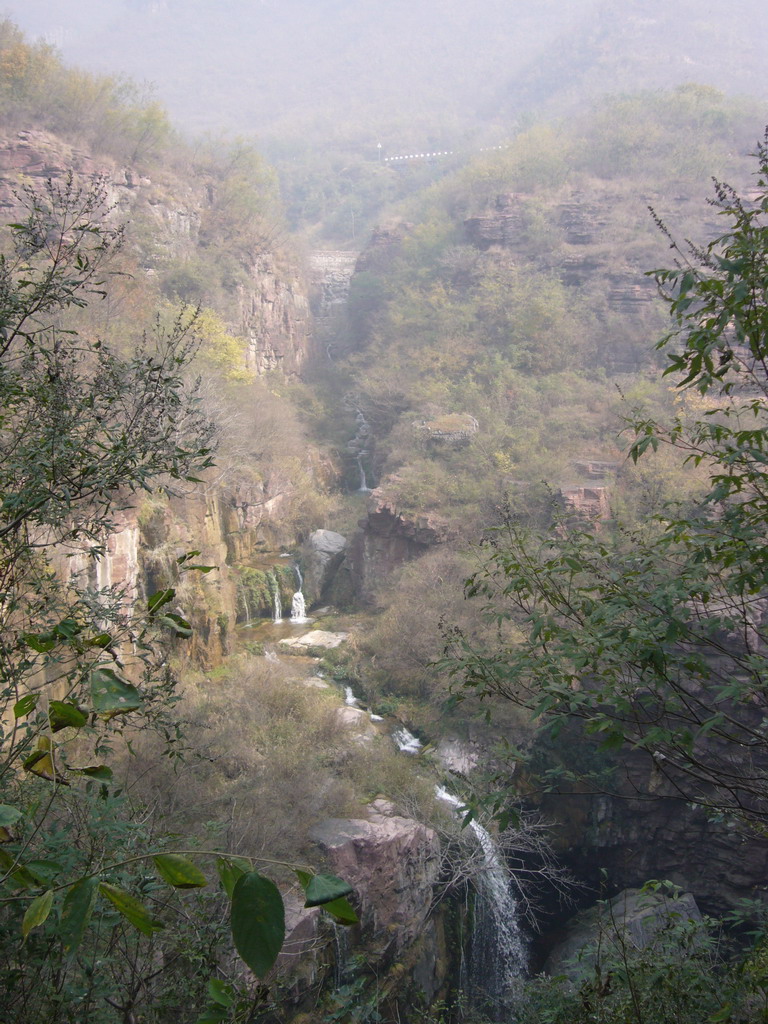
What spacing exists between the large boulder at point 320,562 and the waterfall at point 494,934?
8.16m

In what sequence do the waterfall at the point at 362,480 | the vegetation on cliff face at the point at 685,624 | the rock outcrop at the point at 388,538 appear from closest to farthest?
the vegetation on cliff face at the point at 685,624 → the rock outcrop at the point at 388,538 → the waterfall at the point at 362,480

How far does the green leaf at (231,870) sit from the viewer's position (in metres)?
0.67

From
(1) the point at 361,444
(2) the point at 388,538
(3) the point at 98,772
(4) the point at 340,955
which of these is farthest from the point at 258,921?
(1) the point at 361,444

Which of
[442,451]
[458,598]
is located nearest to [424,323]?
[442,451]

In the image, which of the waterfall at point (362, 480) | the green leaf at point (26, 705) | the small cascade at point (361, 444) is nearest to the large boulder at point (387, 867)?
the green leaf at point (26, 705)

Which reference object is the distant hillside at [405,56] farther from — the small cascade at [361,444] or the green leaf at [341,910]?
the green leaf at [341,910]

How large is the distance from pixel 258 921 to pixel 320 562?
50.7ft

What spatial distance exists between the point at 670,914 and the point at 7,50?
25.0 meters

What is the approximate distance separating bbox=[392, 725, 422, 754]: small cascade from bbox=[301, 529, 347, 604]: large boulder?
18.6 feet

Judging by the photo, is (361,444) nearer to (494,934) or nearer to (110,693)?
(494,934)

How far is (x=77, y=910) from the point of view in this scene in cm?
65

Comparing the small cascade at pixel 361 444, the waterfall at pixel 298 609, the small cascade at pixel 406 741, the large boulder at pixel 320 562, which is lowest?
the small cascade at pixel 406 741

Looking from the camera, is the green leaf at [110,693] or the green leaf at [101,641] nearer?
the green leaf at [110,693]

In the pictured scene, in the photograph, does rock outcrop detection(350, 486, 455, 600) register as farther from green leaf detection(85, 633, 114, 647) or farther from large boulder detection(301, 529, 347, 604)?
green leaf detection(85, 633, 114, 647)
